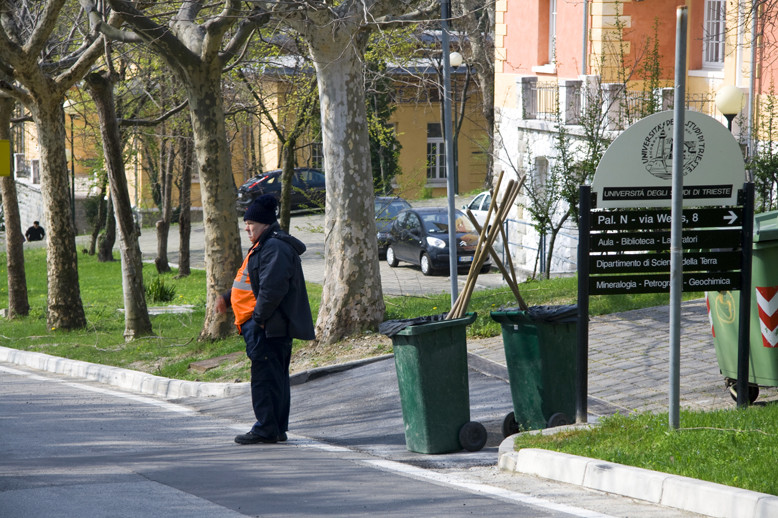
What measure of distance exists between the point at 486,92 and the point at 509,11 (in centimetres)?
1167

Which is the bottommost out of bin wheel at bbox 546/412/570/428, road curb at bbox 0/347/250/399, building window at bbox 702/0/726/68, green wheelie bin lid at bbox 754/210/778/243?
road curb at bbox 0/347/250/399

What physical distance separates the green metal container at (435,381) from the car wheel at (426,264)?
673 inches

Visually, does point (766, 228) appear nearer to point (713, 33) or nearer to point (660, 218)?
point (660, 218)

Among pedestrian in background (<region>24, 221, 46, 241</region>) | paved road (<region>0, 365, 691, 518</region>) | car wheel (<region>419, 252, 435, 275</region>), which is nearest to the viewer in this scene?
paved road (<region>0, 365, 691, 518</region>)

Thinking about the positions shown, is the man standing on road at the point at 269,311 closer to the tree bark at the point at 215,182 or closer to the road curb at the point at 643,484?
the road curb at the point at 643,484

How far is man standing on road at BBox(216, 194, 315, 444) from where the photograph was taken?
→ 7.47 m

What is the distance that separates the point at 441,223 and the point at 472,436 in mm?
17790

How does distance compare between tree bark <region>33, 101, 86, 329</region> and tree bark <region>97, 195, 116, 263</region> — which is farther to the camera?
tree bark <region>97, 195, 116, 263</region>

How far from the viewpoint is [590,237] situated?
711 cm

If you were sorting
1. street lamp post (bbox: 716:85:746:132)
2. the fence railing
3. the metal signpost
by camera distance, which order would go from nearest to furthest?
the metal signpost → street lamp post (bbox: 716:85:746:132) → the fence railing

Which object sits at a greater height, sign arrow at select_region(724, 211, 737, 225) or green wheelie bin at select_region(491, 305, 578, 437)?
sign arrow at select_region(724, 211, 737, 225)

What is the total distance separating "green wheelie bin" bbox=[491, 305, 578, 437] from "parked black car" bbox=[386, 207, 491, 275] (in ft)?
52.0

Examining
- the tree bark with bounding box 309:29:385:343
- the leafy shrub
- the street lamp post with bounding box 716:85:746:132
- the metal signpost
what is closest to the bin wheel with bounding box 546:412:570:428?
the metal signpost

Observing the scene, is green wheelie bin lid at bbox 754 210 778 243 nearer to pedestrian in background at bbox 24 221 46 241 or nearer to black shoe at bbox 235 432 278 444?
black shoe at bbox 235 432 278 444
